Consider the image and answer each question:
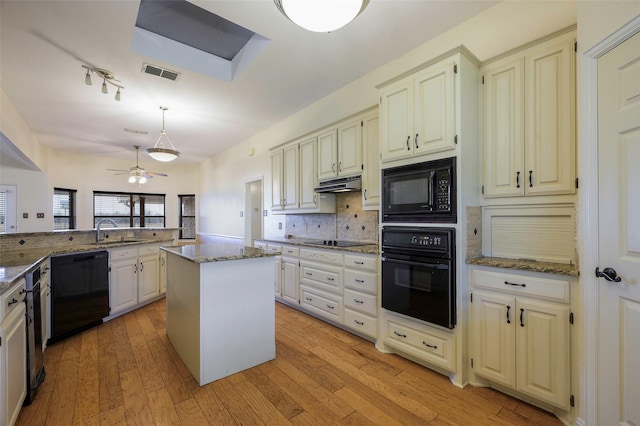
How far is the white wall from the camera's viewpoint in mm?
2111

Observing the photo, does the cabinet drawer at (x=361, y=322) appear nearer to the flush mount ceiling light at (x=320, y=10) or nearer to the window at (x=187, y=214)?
the flush mount ceiling light at (x=320, y=10)

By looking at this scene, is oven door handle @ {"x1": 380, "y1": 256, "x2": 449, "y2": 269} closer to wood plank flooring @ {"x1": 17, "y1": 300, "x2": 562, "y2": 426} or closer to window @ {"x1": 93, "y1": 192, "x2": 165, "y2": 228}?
wood plank flooring @ {"x1": 17, "y1": 300, "x2": 562, "y2": 426}

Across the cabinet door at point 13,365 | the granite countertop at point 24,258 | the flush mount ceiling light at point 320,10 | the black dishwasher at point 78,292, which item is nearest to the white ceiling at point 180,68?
the flush mount ceiling light at point 320,10

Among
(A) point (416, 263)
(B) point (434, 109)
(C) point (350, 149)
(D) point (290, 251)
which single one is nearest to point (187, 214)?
(D) point (290, 251)

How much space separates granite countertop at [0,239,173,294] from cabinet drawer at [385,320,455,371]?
263cm

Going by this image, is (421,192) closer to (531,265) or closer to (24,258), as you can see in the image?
(531,265)

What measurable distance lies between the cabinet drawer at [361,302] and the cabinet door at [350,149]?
134 cm

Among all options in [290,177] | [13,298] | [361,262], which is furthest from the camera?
[290,177]

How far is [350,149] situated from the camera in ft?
10.9

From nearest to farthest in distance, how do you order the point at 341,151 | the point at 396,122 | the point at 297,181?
the point at 396,122
the point at 341,151
the point at 297,181

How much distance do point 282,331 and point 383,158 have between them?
2.11m

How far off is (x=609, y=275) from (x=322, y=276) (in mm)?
2363

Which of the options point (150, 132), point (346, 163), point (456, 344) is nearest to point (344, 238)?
point (346, 163)

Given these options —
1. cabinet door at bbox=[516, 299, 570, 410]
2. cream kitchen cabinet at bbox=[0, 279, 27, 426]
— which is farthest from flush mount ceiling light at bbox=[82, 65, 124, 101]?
cabinet door at bbox=[516, 299, 570, 410]
